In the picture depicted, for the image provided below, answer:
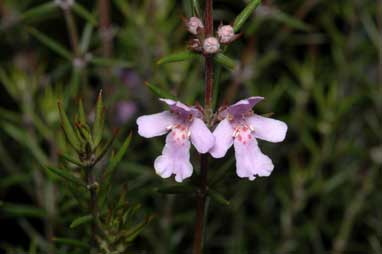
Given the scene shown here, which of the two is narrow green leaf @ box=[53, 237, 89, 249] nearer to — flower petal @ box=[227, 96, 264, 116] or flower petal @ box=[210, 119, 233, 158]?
flower petal @ box=[210, 119, 233, 158]

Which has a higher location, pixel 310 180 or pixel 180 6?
pixel 180 6

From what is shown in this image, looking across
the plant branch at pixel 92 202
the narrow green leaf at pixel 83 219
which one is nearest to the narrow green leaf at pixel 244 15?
the plant branch at pixel 92 202

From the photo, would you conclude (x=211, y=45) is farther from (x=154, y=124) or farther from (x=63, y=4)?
(x=63, y=4)

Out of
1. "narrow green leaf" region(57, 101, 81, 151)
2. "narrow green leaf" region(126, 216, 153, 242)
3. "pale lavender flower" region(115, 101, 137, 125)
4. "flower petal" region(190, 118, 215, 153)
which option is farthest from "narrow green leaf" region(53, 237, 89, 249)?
"pale lavender flower" region(115, 101, 137, 125)

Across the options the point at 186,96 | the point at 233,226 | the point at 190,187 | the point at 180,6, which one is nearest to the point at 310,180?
the point at 233,226

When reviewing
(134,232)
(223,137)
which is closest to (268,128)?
(223,137)

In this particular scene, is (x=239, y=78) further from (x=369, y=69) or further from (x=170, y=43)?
(x=369, y=69)

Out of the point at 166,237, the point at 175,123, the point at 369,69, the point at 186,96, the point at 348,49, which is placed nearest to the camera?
the point at 175,123

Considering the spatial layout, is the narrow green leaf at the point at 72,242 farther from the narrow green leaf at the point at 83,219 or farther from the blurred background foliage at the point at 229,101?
the blurred background foliage at the point at 229,101
